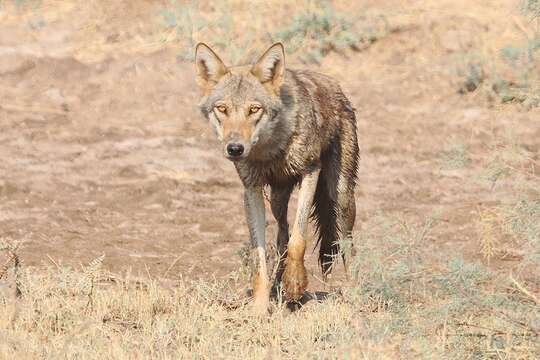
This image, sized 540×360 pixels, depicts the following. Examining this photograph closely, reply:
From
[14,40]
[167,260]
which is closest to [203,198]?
[167,260]

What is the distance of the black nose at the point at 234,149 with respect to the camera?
294 inches

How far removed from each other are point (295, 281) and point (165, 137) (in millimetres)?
7263

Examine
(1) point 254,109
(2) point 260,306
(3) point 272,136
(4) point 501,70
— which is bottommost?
(4) point 501,70

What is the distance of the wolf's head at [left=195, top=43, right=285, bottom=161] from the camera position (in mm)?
7657

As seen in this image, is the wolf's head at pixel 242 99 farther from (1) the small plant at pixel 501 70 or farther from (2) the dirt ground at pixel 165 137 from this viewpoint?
(1) the small plant at pixel 501 70

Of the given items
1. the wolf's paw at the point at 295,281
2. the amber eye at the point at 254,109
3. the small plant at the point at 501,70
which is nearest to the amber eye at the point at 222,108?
the amber eye at the point at 254,109

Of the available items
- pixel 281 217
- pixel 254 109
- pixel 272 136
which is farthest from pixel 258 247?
pixel 254 109

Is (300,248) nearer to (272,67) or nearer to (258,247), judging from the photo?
(258,247)

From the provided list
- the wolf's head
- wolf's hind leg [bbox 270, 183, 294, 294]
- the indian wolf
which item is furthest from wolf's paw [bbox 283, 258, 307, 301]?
the wolf's head

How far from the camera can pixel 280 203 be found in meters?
8.64

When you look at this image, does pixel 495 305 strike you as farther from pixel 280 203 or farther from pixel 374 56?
pixel 374 56

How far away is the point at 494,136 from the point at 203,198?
4.20 metres

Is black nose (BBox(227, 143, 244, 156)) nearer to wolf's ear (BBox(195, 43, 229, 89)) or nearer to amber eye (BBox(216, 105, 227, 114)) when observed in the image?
amber eye (BBox(216, 105, 227, 114))

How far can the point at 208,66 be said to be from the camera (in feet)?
26.7
